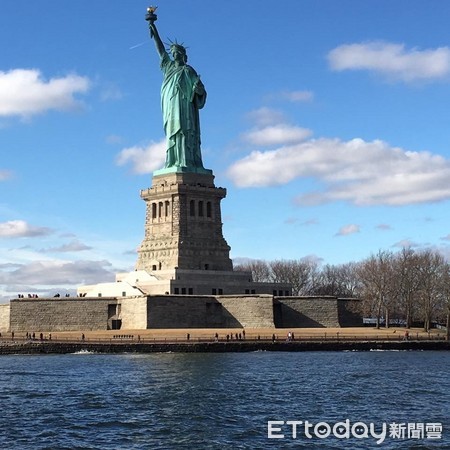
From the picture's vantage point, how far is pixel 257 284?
91.8 metres

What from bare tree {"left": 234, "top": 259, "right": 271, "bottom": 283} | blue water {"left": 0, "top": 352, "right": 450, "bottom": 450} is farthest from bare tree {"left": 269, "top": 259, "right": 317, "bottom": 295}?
blue water {"left": 0, "top": 352, "right": 450, "bottom": 450}

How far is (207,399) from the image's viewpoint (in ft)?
137

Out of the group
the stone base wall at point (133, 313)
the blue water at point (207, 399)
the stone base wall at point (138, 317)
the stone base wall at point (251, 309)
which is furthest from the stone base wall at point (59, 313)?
the blue water at point (207, 399)

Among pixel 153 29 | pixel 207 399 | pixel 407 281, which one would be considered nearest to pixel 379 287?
pixel 407 281

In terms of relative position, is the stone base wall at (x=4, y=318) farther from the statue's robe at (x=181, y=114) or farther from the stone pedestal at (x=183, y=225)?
the statue's robe at (x=181, y=114)

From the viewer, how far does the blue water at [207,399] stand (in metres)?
31.9

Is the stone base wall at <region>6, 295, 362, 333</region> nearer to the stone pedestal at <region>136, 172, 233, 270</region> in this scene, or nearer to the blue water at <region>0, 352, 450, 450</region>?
the stone pedestal at <region>136, 172, 233, 270</region>

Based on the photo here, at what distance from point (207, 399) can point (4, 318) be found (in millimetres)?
48361

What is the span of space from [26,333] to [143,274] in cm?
1414

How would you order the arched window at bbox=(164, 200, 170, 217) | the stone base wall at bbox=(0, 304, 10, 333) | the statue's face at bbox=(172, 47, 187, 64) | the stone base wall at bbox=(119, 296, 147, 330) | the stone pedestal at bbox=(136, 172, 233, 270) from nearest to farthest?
1. the stone base wall at bbox=(119, 296, 147, 330)
2. the stone base wall at bbox=(0, 304, 10, 333)
3. the stone pedestal at bbox=(136, 172, 233, 270)
4. the arched window at bbox=(164, 200, 170, 217)
5. the statue's face at bbox=(172, 47, 187, 64)

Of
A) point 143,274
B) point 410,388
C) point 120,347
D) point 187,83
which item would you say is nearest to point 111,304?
point 143,274

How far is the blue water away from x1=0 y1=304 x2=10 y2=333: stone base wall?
72.4 ft

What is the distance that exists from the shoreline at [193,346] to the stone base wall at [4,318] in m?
11.9

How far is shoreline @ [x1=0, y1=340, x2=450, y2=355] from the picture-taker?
228 feet
